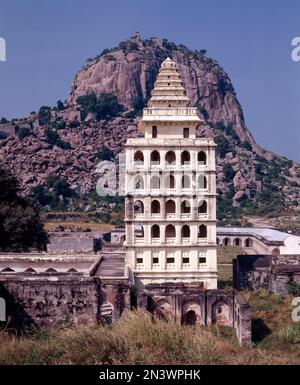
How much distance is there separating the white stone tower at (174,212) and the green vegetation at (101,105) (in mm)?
104575

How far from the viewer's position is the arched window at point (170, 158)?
3820cm

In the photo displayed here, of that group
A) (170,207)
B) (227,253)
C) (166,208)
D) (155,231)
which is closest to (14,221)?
(155,231)

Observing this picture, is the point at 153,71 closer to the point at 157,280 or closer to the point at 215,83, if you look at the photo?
the point at 215,83

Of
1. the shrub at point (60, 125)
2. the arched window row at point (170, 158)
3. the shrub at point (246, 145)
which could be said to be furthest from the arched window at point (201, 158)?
the shrub at point (246, 145)

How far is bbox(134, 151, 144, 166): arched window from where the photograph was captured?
38062 millimetres

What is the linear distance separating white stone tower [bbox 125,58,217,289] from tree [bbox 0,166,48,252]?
37.6 ft

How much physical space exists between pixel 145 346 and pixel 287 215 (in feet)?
305

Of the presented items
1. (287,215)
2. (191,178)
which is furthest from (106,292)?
(287,215)

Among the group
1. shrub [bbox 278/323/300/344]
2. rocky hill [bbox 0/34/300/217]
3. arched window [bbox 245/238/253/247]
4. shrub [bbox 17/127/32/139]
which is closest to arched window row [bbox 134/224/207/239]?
shrub [bbox 278/323/300/344]

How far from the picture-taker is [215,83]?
17412 centimetres

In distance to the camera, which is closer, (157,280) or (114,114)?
(157,280)

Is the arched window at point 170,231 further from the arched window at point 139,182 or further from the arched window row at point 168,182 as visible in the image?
the arched window at point 139,182

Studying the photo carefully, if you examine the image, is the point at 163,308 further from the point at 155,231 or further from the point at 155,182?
the point at 155,182

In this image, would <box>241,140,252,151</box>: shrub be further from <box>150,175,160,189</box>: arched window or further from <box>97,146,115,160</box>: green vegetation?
<box>150,175,160,189</box>: arched window
